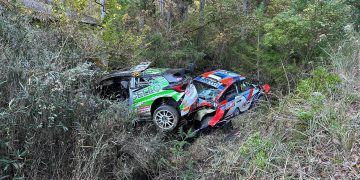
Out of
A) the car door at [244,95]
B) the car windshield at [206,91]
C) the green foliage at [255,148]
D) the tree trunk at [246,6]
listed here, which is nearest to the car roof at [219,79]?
the car windshield at [206,91]

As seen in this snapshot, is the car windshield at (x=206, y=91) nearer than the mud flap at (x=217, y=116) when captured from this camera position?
No

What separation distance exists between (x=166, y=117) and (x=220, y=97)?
5.56 feet

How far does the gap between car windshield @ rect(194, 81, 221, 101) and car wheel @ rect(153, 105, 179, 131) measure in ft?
3.62

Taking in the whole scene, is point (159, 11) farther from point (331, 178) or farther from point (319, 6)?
point (331, 178)

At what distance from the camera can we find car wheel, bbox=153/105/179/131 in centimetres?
830

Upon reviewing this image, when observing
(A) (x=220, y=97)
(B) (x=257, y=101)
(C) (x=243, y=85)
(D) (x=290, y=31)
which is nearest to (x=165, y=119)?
(A) (x=220, y=97)

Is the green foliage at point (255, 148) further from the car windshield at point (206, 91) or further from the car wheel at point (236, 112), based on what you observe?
the car wheel at point (236, 112)

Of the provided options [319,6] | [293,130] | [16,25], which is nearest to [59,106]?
[16,25]

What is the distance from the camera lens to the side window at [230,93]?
8.90m

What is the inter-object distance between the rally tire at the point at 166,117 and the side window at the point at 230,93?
147 cm

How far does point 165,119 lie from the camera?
837 cm

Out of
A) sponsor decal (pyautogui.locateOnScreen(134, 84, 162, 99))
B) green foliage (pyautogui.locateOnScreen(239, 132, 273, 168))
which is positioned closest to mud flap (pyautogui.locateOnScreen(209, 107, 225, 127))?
sponsor decal (pyautogui.locateOnScreen(134, 84, 162, 99))

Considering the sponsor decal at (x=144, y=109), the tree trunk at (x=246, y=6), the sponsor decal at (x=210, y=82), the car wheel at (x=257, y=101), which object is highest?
the tree trunk at (x=246, y=6)

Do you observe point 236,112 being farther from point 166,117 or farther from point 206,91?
point 166,117
